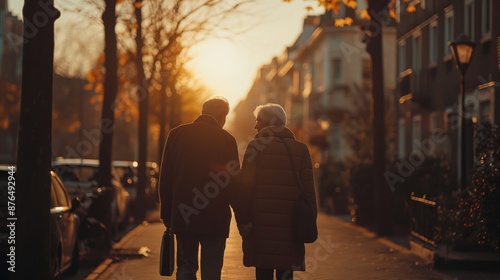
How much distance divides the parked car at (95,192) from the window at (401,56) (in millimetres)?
14157

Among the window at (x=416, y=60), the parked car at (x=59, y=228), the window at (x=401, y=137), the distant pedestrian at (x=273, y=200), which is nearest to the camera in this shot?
the distant pedestrian at (x=273, y=200)

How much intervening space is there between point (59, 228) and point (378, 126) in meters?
11.8

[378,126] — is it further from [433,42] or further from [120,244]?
[433,42]

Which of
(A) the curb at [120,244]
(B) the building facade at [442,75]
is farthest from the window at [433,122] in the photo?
(A) the curb at [120,244]

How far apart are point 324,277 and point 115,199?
920cm

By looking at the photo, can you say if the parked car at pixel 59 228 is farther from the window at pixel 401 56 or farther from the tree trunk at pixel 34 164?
the window at pixel 401 56

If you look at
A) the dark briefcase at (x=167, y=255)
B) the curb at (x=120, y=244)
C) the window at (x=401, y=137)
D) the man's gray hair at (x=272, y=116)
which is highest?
the window at (x=401, y=137)

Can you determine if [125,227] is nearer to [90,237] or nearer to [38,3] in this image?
[90,237]

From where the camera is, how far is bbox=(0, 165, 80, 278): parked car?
1159 centimetres

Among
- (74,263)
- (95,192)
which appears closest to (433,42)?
(95,192)

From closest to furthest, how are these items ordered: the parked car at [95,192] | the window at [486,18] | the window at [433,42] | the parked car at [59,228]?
the parked car at [59,228] → the parked car at [95,192] → the window at [486,18] → the window at [433,42]

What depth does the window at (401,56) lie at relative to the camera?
36.7 m

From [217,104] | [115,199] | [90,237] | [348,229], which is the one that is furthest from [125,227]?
[217,104]

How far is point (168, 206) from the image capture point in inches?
345
